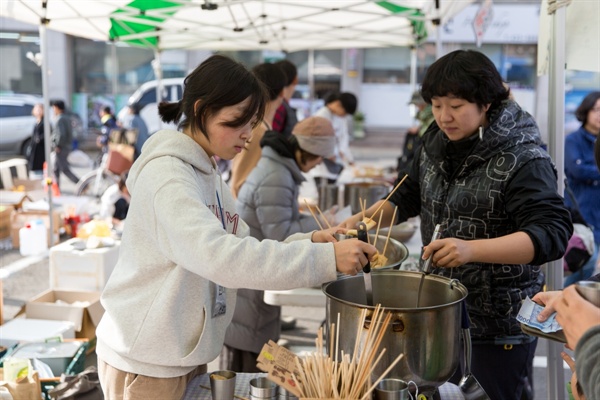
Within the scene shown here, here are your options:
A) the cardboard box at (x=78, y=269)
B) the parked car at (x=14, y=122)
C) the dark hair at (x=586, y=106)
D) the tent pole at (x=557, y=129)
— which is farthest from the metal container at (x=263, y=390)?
the parked car at (x=14, y=122)

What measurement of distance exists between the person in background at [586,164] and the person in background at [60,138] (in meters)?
7.87

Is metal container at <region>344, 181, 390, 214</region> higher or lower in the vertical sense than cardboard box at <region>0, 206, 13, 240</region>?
higher

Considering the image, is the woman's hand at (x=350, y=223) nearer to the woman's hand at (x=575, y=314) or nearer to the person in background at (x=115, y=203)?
the woman's hand at (x=575, y=314)

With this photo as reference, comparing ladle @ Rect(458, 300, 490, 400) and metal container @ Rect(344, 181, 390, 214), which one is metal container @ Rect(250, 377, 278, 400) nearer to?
ladle @ Rect(458, 300, 490, 400)

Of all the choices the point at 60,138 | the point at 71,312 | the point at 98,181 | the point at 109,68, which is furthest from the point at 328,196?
the point at 109,68

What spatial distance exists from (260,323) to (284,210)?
58 centimetres

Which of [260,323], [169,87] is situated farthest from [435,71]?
[169,87]

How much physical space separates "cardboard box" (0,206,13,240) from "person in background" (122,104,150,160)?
4343mm

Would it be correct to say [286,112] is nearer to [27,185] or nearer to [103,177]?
[27,185]

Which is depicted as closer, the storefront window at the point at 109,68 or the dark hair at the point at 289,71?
the dark hair at the point at 289,71

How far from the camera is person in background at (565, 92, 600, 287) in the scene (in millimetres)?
5172

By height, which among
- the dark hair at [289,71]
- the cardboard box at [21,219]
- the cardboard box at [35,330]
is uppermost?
the dark hair at [289,71]

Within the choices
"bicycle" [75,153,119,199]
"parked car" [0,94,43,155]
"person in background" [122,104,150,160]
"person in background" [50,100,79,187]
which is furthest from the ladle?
"person in background" [50,100,79,187]

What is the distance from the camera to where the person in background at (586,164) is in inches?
204
